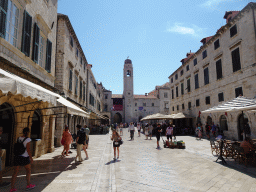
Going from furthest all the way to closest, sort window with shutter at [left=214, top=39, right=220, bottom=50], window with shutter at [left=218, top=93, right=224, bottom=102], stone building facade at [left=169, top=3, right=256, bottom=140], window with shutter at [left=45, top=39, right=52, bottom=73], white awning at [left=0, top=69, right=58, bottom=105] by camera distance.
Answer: window with shutter at [left=214, top=39, right=220, bottom=50] → window with shutter at [left=218, top=93, right=224, bottom=102] → stone building facade at [left=169, top=3, right=256, bottom=140] → window with shutter at [left=45, top=39, right=52, bottom=73] → white awning at [left=0, top=69, right=58, bottom=105]

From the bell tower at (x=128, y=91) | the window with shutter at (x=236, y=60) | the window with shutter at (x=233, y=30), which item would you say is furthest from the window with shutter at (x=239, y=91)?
the bell tower at (x=128, y=91)

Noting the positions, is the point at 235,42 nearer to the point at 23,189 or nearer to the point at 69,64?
the point at 69,64

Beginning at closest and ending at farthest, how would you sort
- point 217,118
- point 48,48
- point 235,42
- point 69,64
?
point 48,48 < point 69,64 < point 235,42 < point 217,118

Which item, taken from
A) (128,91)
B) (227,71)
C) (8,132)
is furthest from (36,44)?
(128,91)

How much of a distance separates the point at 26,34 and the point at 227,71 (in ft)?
56.4

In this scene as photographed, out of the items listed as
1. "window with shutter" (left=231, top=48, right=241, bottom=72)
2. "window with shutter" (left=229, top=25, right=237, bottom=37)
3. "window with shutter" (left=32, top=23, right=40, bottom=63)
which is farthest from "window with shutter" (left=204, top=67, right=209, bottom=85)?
"window with shutter" (left=32, top=23, right=40, bottom=63)

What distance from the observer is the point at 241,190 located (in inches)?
166

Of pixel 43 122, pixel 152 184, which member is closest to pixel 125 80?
pixel 43 122

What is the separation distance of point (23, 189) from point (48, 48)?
302 inches

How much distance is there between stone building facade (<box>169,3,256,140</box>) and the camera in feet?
45.3

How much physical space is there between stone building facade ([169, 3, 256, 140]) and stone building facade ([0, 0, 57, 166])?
14731 millimetres

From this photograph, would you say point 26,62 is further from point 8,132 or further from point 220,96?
point 220,96

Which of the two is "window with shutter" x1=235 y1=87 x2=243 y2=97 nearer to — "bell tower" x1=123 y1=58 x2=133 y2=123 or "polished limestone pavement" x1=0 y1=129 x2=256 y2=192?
"polished limestone pavement" x1=0 y1=129 x2=256 y2=192

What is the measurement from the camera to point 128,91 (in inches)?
2206
